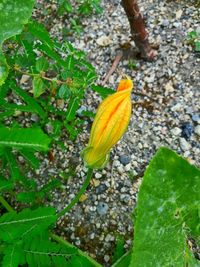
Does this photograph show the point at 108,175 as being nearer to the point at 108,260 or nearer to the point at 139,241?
the point at 108,260

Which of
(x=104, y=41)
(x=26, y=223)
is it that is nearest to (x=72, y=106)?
(x=26, y=223)

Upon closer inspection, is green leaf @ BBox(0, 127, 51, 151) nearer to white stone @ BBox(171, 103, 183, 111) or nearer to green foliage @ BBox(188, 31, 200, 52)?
white stone @ BBox(171, 103, 183, 111)

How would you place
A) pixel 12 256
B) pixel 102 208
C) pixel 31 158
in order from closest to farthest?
pixel 12 256
pixel 31 158
pixel 102 208

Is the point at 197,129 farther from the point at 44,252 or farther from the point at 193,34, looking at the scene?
the point at 44,252

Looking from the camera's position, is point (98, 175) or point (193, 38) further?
point (193, 38)

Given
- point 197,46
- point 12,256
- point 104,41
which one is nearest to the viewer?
point 12,256

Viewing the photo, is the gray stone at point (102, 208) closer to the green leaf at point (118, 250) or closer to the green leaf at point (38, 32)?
the green leaf at point (118, 250)

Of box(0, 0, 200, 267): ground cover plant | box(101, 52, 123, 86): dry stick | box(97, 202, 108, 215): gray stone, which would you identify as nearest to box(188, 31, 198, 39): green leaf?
box(101, 52, 123, 86): dry stick
